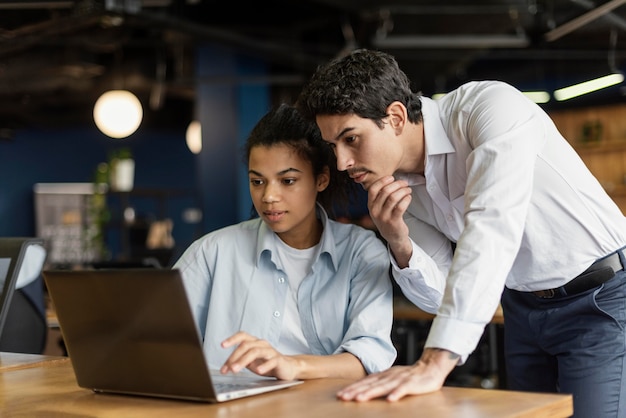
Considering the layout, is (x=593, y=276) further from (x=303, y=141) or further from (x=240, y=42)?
(x=240, y=42)

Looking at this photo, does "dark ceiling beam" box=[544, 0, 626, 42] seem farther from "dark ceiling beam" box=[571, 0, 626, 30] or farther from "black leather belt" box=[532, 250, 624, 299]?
"black leather belt" box=[532, 250, 624, 299]

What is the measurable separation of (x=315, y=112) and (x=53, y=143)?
1452 centimetres

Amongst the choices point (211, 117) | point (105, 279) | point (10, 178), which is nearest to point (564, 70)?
point (211, 117)

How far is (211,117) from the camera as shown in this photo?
9.70 meters

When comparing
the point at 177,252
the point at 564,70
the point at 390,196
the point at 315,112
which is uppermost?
the point at 564,70

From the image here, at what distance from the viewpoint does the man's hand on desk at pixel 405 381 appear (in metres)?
1.42

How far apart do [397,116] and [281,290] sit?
19.7 inches

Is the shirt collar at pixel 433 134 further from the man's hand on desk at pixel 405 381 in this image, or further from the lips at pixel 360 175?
the man's hand on desk at pixel 405 381

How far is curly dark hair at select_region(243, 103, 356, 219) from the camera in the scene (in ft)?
7.30

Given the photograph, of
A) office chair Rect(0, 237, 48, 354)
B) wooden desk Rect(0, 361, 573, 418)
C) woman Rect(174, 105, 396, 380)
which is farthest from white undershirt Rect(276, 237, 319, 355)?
office chair Rect(0, 237, 48, 354)

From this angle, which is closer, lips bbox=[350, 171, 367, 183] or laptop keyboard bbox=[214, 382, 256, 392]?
laptop keyboard bbox=[214, 382, 256, 392]

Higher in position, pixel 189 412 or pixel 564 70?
pixel 564 70

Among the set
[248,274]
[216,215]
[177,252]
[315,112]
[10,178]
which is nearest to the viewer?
[315,112]

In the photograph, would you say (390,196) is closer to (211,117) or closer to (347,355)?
(347,355)
